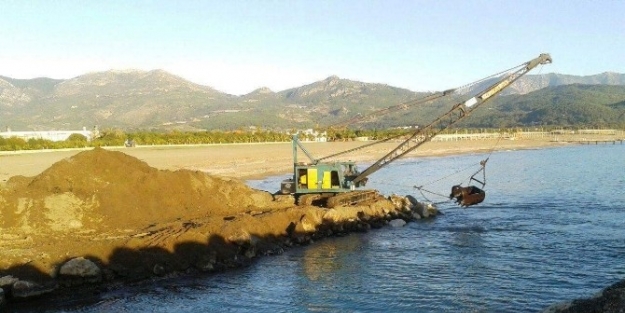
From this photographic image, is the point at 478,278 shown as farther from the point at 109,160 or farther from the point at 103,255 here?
the point at 109,160

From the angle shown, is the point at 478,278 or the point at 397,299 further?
the point at 478,278

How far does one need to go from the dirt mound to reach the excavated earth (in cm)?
5

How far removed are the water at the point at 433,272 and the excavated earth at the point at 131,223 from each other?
1154 mm

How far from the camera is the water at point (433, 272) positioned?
1948 cm

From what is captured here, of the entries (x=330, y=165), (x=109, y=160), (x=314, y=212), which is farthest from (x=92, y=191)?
(x=330, y=165)

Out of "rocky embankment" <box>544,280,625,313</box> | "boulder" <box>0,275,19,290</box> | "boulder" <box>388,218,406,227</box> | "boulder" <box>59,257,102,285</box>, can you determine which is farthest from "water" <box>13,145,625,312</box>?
"rocky embankment" <box>544,280,625,313</box>

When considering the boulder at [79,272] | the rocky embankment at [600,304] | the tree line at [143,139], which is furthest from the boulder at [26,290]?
the tree line at [143,139]

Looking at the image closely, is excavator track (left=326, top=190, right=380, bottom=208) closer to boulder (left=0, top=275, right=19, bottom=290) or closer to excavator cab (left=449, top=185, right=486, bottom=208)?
excavator cab (left=449, top=185, right=486, bottom=208)

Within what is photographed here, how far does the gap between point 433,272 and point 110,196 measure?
16.0 m

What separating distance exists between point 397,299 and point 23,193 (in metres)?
17.9

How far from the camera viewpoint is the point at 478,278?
22359 mm

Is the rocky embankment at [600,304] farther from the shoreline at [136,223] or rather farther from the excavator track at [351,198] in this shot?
the excavator track at [351,198]

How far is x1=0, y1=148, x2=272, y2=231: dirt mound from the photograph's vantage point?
26.0 m

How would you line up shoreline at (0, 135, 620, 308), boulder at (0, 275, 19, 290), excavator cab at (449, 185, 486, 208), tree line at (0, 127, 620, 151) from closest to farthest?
1. boulder at (0, 275, 19, 290)
2. shoreline at (0, 135, 620, 308)
3. excavator cab at (449, 185, 486, 208)
4. tree line at (0, 127, 620, 151)
